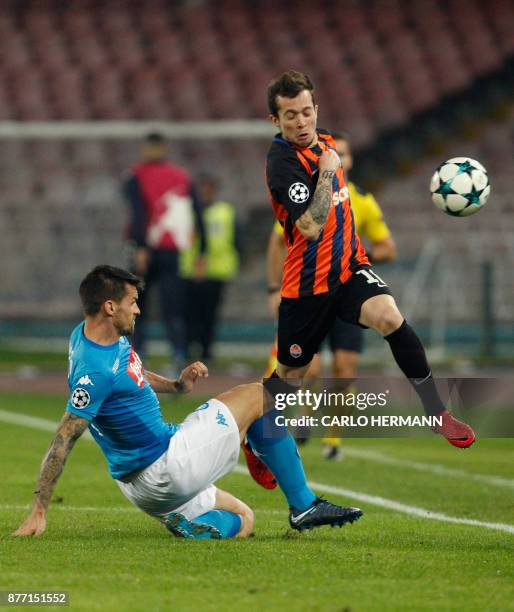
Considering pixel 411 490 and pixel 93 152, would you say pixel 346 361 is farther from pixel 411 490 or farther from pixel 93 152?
pixel 93 152

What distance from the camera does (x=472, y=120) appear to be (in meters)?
22.8

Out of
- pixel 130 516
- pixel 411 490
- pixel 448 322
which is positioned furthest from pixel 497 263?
pixel 130 516

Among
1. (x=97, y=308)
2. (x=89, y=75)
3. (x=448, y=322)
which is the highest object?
(x=89, y=75)

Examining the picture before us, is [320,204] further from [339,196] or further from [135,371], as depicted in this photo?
[135,371]

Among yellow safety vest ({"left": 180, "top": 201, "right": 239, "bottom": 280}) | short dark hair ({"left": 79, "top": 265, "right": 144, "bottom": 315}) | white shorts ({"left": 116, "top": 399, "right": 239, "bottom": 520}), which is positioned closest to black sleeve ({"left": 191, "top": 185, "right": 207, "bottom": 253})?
yellow safety vest ({"left": 180, "top": 201, "right": 239, "bottom": 280})

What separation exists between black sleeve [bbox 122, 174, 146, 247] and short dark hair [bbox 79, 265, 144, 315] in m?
9.08

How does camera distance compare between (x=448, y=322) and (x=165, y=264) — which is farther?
(x=448, y=322)

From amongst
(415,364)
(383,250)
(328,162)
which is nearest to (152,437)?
(415,364)

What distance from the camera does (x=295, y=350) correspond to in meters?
7.55

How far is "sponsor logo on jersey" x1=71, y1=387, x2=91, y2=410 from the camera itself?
20.5 feet

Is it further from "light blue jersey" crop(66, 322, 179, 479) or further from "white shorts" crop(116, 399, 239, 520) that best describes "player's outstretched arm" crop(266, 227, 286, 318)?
"light blue jersey" crop(66, 322, 179, 479)

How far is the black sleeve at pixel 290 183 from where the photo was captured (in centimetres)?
720

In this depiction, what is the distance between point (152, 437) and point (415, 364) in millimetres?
1557

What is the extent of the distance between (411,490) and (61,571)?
3842 millimetres
